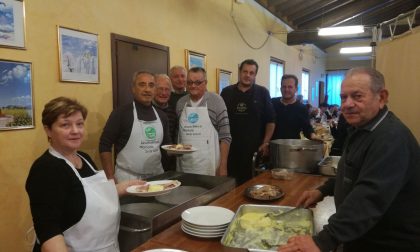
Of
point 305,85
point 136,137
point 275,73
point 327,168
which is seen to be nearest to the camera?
point 136,137

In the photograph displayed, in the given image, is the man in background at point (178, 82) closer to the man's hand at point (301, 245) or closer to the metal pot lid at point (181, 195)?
the metal pot lid at point (181, 195)

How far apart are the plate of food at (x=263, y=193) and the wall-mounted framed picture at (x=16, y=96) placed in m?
1.64

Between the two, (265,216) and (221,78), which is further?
(221,78)

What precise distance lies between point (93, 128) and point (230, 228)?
6.27ft

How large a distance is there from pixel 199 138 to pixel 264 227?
4.47ft

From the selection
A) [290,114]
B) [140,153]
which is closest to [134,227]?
[140,153]

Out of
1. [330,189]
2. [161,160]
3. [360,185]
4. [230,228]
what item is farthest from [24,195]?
[360,185]

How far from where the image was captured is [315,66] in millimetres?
11125

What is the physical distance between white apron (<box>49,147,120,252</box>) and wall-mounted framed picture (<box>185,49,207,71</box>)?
2.78m

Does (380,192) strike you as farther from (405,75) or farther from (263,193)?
(405,75)

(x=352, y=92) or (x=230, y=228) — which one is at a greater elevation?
(x=352, y=92)

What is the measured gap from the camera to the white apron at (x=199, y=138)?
2713 mm

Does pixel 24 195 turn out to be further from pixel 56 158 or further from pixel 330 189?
pixel 330 189

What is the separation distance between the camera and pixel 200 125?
2709 mm
